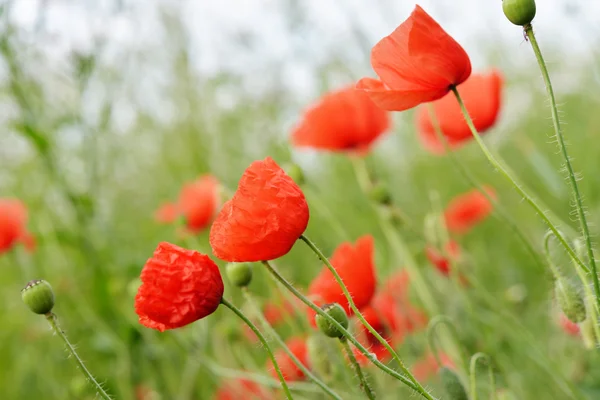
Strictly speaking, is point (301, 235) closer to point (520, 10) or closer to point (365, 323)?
point (365, 323)

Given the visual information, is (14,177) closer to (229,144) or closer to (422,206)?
(229,144)

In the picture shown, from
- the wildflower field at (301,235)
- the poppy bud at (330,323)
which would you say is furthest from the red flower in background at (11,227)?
the poppy bud at (330,323)

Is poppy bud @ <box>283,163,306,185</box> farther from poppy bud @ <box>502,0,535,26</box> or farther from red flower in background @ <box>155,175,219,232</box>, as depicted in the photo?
poppy bud @ <box>502,0,535,26</box>

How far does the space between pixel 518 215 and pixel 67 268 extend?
191cm

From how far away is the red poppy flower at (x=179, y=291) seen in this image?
828 millimetres

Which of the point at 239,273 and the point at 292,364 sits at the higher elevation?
the point at 239,273

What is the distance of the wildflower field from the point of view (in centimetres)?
85

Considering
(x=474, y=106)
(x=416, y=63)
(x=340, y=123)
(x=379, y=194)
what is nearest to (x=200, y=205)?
(x=340, y=123)

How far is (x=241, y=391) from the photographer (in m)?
1.66

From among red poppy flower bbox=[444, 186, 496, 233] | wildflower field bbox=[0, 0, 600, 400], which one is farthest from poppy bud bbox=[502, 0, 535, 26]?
red poppy flower bbox=[444, 186, 496, 233]

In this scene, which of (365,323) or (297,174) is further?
(297,174)

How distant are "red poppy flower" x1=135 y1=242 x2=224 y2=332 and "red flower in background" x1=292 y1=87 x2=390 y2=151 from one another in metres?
0.91

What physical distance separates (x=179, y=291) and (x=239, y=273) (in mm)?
208

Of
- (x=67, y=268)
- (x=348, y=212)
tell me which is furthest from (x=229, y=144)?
(x=67, y=268)
